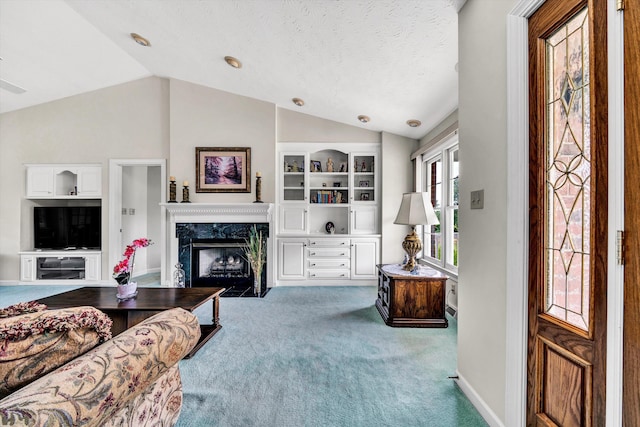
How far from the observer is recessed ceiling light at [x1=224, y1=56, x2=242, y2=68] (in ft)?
10.8

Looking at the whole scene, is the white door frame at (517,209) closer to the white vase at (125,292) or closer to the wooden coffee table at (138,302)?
the wooden coffee table at (138,302)

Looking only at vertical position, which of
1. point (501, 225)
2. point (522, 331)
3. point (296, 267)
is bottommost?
point (296, 267)

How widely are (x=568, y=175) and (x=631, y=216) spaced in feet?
1.01

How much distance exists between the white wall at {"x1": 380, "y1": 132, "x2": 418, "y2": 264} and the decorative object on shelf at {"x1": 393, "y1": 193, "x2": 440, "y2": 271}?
133 centimetres

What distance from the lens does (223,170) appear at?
436 cm

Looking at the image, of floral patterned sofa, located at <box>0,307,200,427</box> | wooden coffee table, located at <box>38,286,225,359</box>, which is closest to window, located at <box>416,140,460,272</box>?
wooden coffee table, located at <box>38,286,225,359</box>

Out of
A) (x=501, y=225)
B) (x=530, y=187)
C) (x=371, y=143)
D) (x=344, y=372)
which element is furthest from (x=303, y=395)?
(x=371, y=143)

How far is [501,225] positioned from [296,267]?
133 inches

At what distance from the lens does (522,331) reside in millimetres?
1258

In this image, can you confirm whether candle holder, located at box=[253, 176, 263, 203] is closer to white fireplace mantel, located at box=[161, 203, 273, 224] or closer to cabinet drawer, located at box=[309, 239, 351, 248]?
white fireplace mantel, located at box=[161, 203, 273, 224]

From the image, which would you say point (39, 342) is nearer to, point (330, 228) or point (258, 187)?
point (258, 187)

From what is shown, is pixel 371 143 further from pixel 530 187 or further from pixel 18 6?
pixel 18 6

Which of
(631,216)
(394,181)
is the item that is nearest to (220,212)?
(394,181)

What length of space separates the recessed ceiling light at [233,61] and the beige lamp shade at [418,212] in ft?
8.52
